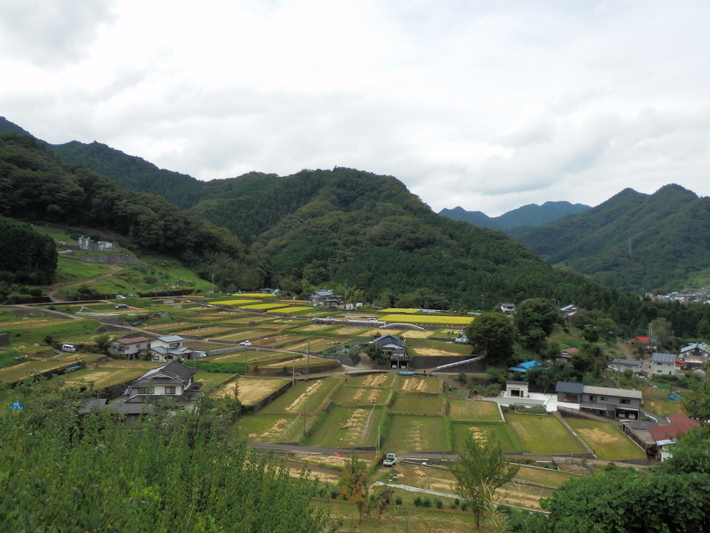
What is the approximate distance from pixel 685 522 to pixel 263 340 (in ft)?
91.3

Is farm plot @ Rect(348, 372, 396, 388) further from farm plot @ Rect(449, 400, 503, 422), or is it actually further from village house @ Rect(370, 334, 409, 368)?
farm plot @ Rect(449, 400, 503, 422)

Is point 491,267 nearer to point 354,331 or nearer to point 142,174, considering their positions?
point 354,331

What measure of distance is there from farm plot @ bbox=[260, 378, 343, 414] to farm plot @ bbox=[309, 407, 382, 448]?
106cm

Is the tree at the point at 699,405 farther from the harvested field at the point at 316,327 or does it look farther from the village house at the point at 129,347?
the village house at the point at 129,347

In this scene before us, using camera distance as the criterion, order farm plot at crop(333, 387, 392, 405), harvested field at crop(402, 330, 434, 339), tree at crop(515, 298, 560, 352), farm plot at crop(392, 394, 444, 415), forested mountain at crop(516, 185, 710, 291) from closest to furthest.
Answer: farm plot at crop(392, 394, 444, 415), farm plot at crop(333, 387, 392, 405), tree at crop(515, 298, 560, 352), harvested field at crop(402, 330, 434, 339), forested mountain at crop(516, 185, 710, 291)

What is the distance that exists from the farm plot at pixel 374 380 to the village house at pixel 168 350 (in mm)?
9916

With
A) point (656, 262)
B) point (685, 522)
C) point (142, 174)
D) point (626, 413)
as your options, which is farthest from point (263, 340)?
point (142, 174)

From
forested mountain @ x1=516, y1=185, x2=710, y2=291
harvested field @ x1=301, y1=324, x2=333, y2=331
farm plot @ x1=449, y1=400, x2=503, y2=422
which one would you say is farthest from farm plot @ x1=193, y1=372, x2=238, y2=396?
forested mountain @ x1=516, y1=185, x2=710, y2=291

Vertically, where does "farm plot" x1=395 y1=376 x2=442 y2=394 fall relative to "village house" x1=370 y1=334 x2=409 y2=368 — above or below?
below

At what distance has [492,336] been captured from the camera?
96.2ft

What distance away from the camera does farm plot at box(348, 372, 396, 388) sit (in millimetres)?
24734

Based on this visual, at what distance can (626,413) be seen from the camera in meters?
24.2

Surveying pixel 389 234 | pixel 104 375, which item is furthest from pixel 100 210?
pixel 389 234

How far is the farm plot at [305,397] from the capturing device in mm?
19641
